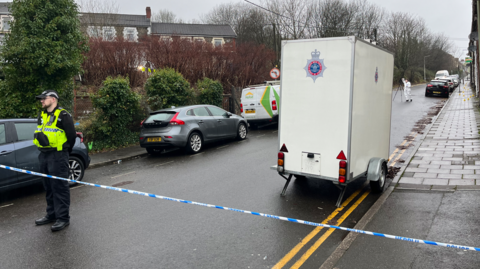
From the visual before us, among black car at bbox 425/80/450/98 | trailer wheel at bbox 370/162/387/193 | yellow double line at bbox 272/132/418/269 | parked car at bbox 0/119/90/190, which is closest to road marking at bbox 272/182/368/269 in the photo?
yellow double line at bbox 272/132/418/269

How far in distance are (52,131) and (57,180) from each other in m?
0.71

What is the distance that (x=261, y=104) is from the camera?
16.2 m

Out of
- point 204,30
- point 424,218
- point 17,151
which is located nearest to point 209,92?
point 17,151

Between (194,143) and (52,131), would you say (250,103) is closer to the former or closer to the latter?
(194,143)

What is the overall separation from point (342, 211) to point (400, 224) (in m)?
0.95

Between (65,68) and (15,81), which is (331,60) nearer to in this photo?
(65,68)

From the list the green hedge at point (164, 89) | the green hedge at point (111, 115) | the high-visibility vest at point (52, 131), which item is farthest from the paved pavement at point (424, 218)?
the green hedge at point (164, 89)

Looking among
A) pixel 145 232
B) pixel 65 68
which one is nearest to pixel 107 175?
pixel 65 68

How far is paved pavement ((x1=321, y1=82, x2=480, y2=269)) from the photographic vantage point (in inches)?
162

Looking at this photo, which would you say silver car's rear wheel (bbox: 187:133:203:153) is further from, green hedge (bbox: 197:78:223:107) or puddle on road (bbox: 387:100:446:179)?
green hedge (bbox: 197:78:223:107)

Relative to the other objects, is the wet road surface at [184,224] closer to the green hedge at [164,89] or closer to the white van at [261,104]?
the green hedge at [164,89]

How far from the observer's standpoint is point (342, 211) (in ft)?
19.3

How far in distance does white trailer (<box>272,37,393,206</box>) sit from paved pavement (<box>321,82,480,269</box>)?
0.76 meters

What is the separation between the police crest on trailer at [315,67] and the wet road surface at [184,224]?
220cm
